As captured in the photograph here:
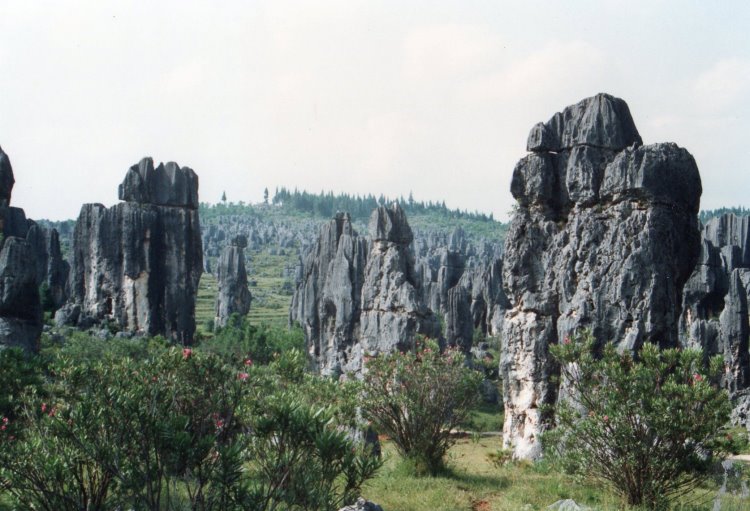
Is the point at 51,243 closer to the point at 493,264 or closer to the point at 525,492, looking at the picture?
the point at 493,264

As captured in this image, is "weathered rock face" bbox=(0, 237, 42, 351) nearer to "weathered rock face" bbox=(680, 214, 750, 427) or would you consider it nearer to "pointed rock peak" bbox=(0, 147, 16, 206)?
"pointed rock peak" bbox=(0, 147, 16, 206)

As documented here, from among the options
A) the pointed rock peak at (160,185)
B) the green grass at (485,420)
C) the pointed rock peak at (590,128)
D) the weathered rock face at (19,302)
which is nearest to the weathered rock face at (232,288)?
the pointed rock peak at (160,185)

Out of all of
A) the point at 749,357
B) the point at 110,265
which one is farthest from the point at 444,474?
the point at 110,265

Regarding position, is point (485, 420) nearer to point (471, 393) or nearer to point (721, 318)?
point (721, 318)

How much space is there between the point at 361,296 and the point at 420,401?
71.5ft

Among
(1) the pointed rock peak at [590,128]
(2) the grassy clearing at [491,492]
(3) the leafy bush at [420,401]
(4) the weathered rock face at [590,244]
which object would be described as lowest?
(2) the grassy clearing at [491,492]

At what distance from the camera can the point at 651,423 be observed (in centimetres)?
1022

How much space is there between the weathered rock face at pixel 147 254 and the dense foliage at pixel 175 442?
3764cm

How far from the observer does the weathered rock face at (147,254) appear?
45.2m

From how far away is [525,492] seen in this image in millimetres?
12602

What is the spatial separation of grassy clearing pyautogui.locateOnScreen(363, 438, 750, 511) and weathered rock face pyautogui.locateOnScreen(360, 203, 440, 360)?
15363 mm

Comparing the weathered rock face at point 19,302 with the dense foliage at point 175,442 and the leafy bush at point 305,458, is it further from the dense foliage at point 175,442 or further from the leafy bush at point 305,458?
the leafy bush at point 305,458

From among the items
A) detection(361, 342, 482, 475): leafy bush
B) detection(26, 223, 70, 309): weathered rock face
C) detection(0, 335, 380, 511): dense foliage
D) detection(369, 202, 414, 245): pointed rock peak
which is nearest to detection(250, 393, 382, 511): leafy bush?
detection(0, 335, 380, 511): dense foliage

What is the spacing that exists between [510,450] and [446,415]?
431cm
